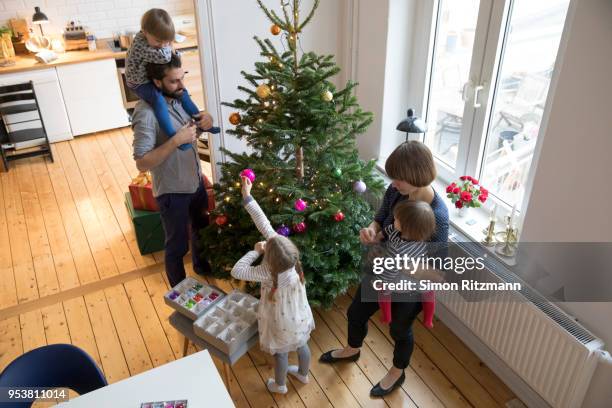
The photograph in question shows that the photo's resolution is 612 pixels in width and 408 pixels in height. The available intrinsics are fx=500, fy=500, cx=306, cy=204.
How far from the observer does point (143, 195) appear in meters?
3.58

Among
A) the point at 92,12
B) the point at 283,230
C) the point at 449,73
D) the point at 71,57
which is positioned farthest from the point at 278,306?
the point at 92,12

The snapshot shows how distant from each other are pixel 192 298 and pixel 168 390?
0.76m

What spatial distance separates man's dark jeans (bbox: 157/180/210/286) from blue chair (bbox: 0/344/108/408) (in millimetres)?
1110

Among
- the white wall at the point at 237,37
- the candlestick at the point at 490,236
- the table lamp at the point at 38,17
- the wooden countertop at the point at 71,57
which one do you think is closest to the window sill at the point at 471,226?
the candlestick at the point at 490,236

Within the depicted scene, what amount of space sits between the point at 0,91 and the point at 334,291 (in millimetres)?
4045

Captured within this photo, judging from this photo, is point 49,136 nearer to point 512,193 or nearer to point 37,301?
point 37,301

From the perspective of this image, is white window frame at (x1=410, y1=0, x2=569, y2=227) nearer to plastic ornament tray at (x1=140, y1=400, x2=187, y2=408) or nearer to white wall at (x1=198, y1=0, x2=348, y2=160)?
white wall at (x1=198, y1=0, x2=348, y2=160)

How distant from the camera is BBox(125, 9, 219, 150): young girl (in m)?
2.39

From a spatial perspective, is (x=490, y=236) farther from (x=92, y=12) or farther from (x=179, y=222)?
(x=92, y=12)

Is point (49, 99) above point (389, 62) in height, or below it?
below

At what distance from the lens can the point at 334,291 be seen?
108 inches

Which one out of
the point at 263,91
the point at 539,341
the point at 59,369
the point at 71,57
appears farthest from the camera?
the point at 71,57

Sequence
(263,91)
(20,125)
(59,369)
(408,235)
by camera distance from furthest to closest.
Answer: (20,125) → (263,91) → (408,235) → (59,369)

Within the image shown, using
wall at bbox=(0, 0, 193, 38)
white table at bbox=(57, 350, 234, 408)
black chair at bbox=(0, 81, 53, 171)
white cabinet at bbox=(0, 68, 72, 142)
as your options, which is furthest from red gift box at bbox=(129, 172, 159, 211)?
wall at bbox=(0, 0, 193, 38)
